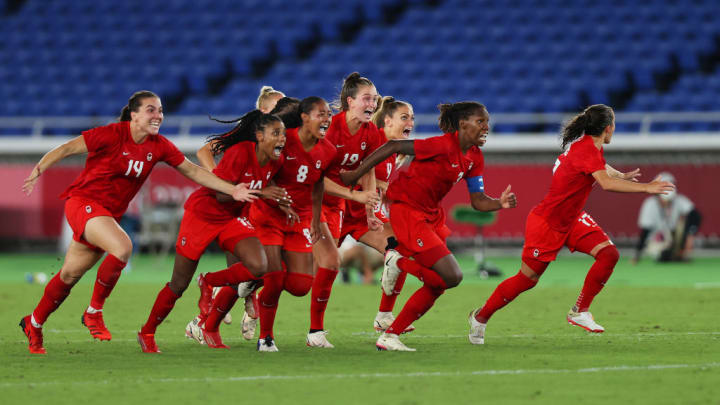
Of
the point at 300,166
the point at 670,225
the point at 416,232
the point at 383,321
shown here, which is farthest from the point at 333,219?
the point at 670,225

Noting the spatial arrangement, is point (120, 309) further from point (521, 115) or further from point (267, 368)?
point (521, 115)

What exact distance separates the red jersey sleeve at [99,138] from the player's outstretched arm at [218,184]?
60cm

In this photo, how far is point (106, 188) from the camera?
851cm

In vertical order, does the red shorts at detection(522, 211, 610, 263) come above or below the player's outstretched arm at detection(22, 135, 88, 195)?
below

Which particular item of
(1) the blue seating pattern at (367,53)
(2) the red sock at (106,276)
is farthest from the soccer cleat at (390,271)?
(1) the blue seating pattern at (367,53)

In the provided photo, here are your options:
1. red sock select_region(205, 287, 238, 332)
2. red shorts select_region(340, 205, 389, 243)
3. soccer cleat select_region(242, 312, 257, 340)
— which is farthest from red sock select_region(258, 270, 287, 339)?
red shorts select_region(340, 205, 389, 243)

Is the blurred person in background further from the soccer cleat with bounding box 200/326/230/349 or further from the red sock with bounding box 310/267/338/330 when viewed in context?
the soccer cleat with bounding box 200/326/230/349

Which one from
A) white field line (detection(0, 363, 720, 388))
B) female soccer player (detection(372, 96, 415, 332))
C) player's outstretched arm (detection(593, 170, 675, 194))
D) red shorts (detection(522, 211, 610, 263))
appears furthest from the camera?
female soccer player (detection(372, 96, 415, 332))

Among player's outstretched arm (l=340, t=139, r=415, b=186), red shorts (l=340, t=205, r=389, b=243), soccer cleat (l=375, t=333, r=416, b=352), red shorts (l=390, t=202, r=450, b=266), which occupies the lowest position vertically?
soccer cleat (l=375, t=333, r=416, b=352)

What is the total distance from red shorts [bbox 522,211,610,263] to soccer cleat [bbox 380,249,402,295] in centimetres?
116

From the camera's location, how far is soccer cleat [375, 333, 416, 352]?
8.34 meters

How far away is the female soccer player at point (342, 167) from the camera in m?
8.86

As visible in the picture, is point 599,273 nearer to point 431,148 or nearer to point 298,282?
point 431,148

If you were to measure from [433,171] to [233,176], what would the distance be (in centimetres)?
158
